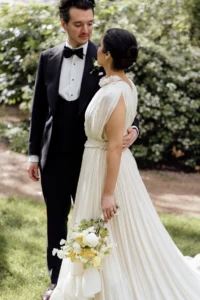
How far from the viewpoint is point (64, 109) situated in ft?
11.5

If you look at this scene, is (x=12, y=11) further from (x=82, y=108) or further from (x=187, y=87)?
(x=82, y=108)

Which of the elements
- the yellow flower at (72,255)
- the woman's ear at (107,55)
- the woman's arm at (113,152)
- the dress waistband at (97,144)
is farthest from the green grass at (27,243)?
the woman's ear at (107,55)

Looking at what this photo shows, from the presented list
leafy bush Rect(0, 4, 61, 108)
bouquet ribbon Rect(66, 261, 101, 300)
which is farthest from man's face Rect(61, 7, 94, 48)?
leafy bush Rect(0, 4, 61, 108)

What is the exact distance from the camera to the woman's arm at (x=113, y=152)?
10.2 ft

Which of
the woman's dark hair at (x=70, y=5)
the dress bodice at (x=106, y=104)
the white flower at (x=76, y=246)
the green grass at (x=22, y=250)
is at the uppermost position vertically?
the woman's dark hair at (x=70, y=5)

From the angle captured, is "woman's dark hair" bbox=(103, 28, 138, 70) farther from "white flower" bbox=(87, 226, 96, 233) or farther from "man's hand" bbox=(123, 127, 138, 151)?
"white flower" bbox=(87, 226, 96, 233)

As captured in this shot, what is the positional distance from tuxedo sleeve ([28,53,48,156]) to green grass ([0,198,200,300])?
3.21ft

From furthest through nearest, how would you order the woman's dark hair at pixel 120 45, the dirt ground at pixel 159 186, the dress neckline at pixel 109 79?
the dirt ground at pixel 159 186 < the dress neckline at pixel 109 79 < the woman's dark hair at pixel 120 45

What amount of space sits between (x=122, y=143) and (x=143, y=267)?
75 centimetres

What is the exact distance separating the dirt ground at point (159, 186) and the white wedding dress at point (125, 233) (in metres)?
2.54

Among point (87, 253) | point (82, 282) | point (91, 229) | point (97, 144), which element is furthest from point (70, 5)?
point (82, 282)

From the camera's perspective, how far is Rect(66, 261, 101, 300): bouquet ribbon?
3.22 m

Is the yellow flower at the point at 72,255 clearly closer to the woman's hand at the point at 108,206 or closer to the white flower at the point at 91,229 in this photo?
the white flower at the point at 91,229

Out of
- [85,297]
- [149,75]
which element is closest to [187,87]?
[149,75]
